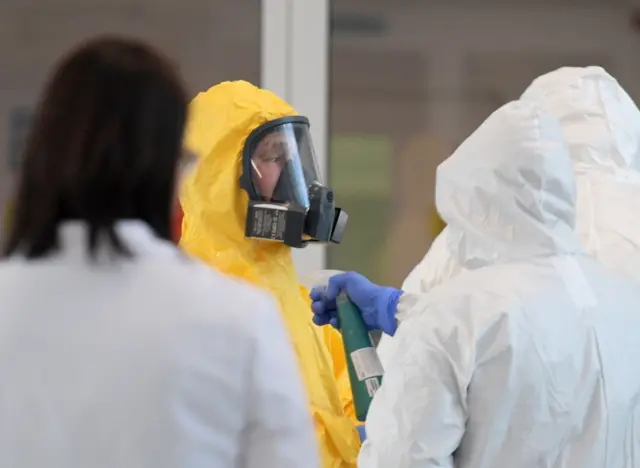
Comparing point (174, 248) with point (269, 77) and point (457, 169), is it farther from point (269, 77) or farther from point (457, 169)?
point (269, 77)

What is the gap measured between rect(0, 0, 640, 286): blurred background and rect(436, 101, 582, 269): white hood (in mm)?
1633

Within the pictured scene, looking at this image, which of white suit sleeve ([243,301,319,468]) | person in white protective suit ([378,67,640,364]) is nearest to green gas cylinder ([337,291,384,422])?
person in white protective suit ([378,67,640,364])

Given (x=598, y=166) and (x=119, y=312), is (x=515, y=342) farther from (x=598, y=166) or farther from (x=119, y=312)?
(x=598, y=166)

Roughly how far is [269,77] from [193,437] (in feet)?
7.38

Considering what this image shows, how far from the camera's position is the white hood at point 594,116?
7.26ft

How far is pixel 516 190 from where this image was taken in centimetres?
150

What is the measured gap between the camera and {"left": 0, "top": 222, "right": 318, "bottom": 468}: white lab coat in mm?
920

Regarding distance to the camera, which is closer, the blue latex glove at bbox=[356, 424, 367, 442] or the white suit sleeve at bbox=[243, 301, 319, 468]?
the white suit sleeve at bbox=[243, 301, 319, 468]

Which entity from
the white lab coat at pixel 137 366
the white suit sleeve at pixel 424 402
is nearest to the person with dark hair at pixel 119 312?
the white lab coat at pixel 137 366

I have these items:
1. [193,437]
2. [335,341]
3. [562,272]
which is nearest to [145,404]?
[193,437]

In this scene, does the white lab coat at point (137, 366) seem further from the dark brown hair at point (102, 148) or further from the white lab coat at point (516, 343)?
the white lab coat at point (516, 343)

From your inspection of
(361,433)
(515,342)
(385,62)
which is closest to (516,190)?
(515,342)

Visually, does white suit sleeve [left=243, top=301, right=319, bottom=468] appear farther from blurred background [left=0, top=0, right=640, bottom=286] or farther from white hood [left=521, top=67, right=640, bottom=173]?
blurred background [left=0, top=0, right=640, bottom=286]

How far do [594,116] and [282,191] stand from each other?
33.1 inches
